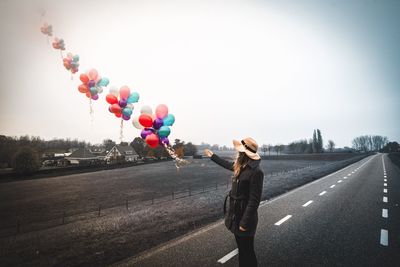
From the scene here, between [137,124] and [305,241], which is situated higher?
[137,124]

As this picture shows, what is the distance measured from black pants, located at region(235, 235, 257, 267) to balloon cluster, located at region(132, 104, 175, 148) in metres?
5.66

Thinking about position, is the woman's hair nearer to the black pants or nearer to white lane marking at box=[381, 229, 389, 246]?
the black pants

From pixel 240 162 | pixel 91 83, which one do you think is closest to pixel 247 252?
pixel 240 162

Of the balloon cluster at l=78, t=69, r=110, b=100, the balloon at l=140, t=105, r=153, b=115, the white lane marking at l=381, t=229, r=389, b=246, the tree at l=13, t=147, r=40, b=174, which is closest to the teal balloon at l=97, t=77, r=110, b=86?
the balloon cluster at l=78, t=69, r=110, b=100

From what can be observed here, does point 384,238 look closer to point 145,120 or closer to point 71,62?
point 145,120

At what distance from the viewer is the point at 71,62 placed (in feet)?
38.8

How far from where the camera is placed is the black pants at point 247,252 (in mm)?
3762

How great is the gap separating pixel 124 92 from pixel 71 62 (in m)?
4.38

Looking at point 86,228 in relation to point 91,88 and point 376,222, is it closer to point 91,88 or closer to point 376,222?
point 91,88

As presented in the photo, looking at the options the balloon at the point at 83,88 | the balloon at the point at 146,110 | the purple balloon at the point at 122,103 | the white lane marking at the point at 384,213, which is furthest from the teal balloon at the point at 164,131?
the white lane marking at the point at 384,213

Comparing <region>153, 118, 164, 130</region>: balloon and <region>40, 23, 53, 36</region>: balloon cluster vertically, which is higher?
<region>40, 23, 53, 36</region>: balloon cluster

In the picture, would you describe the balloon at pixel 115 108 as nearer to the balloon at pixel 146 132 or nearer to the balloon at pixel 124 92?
the balloon at pixel 124 92

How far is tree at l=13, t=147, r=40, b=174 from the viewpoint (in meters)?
37.2

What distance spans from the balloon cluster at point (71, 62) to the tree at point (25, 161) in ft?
112
